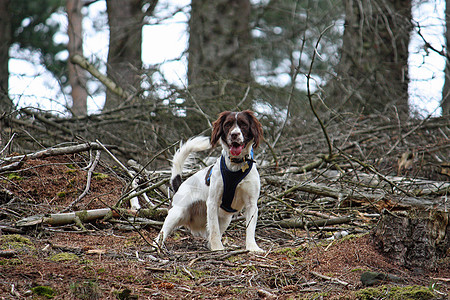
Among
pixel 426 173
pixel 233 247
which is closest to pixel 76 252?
pixel 233 247

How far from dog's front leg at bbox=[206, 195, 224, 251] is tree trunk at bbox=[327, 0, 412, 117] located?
219 inches

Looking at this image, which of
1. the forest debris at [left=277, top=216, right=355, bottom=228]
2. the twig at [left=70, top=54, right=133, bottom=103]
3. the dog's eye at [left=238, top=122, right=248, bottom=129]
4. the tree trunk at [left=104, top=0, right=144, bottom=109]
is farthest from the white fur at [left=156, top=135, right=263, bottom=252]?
the twig at [left=70, top=54, right=133, bottom=103]

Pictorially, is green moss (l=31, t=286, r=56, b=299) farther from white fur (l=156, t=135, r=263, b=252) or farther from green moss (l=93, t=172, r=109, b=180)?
green moss (l=93, t=172, r=109, b=180)

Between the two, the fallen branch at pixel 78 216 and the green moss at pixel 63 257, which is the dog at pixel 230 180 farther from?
the green moss at pixel 63 257

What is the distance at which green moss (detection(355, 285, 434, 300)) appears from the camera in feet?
9.17

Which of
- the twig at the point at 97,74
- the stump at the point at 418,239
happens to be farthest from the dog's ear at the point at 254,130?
the twig at the point at 97,74

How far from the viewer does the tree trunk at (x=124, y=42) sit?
31.9ft

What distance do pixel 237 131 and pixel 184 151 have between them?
0.86 m

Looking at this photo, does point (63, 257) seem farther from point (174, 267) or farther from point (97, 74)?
point (97, 74)

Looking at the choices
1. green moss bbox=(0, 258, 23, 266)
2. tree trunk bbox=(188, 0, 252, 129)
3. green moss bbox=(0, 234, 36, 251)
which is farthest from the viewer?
tree trunk bbox=(188, 0, 252, 129)

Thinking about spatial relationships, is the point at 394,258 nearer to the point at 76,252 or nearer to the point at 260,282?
the point at 260,282

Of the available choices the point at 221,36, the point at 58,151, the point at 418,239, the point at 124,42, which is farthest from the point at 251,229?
the point at 124,42

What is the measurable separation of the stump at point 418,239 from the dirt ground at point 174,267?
0.07 m

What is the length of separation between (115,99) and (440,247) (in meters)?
7.83
